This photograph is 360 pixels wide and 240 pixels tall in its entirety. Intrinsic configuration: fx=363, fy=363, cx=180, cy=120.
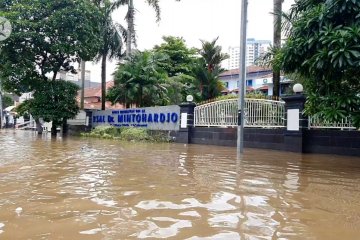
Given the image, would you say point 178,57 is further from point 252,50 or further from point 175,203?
point 175,203

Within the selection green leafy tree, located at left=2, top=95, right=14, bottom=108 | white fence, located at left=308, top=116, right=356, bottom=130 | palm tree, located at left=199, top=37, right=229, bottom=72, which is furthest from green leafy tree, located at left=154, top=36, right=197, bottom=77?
green leafy tree, located at left=2, top=95, right=14, bottom=108

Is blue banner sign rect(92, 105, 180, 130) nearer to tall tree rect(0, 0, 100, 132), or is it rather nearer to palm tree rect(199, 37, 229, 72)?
tall tree rect(0, 0, 100, 132)

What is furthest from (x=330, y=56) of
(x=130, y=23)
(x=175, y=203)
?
(x=130, y=23)

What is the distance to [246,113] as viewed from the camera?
14.0m

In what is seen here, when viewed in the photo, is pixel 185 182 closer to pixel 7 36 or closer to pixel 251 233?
pixel 251 233

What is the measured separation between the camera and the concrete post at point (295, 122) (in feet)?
38.5

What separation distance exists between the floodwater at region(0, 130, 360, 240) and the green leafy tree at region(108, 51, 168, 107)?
46.9 feet

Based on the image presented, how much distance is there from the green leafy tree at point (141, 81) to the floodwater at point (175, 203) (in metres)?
14.3

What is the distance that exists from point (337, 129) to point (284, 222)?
27.8 feet

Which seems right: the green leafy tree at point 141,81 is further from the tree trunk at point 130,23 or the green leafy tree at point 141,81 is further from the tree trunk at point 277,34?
the tree trunk at point 277,34

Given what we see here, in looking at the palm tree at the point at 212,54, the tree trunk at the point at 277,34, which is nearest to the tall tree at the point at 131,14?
the palm tree at the point at 212,54

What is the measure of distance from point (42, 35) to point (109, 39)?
6.16 meters

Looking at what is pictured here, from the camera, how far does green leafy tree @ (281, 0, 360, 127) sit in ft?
21.4

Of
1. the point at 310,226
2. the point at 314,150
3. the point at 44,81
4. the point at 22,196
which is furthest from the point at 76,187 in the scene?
the point at 44,81
